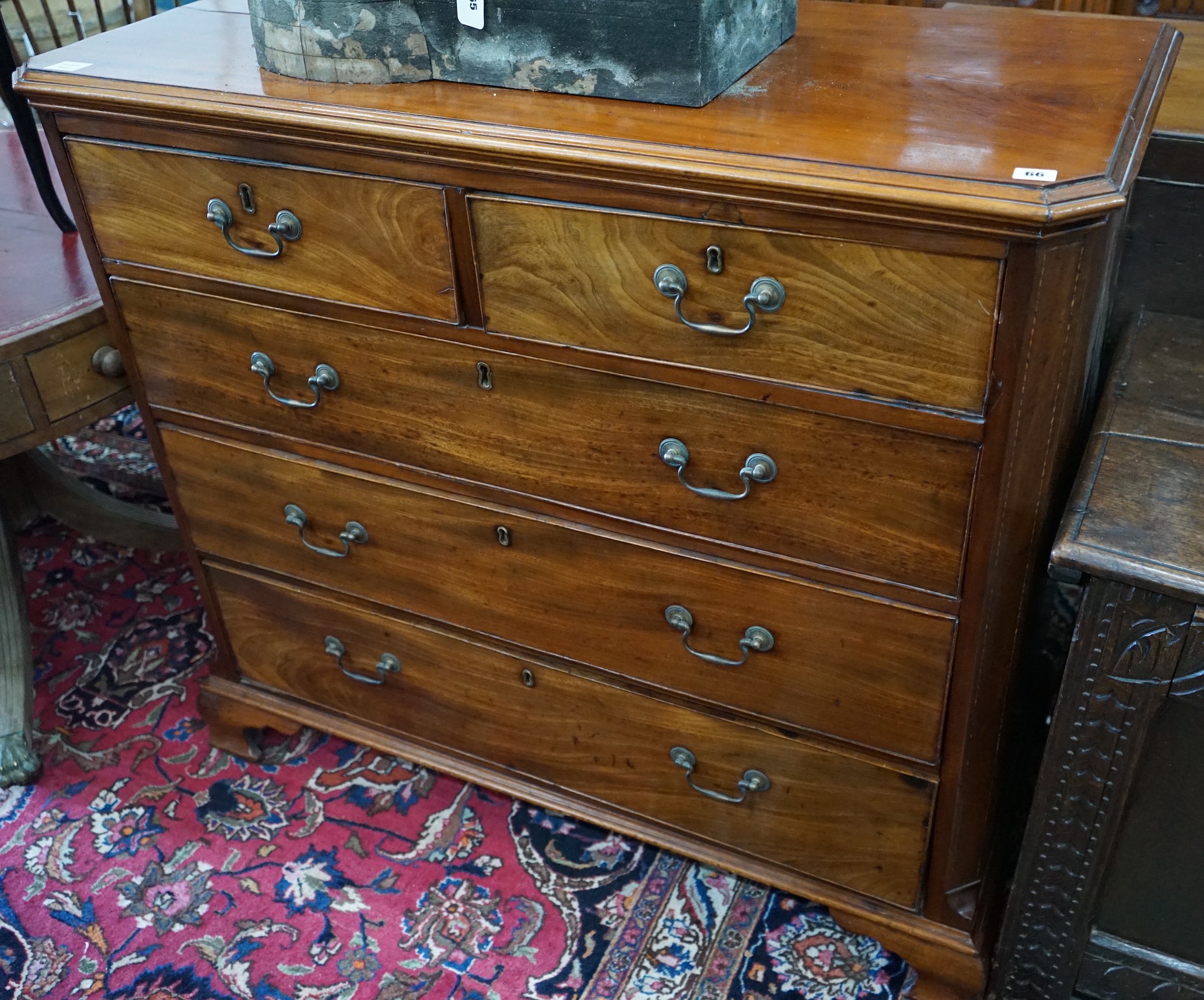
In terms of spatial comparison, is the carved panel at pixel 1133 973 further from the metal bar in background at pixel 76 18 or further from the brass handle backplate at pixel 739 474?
the metal bar in background at pixel 76 18

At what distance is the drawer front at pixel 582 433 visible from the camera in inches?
45.8

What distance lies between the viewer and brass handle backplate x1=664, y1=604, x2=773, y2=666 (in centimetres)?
134

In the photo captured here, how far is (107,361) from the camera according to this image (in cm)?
175

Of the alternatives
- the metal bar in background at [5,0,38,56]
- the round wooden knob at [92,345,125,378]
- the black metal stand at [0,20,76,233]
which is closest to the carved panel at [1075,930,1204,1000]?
the round wooden knob at [92,345,125,378]

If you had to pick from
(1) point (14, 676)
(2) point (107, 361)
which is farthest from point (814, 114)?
(1) point (14, 676)

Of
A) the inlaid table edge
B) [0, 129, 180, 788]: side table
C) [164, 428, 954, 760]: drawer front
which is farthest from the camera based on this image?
[0, 129, 180, 788]: side table

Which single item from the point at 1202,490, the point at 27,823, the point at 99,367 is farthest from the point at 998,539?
the point at 27,823

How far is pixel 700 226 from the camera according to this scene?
42.9 inches

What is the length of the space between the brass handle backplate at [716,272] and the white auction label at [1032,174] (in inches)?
9.0

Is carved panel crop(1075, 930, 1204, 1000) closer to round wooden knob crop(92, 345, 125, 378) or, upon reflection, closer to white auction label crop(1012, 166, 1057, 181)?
white auction label crop(1012, 166, 1057, 181)

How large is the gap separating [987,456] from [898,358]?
130mm

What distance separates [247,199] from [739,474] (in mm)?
664

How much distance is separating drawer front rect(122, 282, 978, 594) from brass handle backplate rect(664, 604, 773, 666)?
12 cm

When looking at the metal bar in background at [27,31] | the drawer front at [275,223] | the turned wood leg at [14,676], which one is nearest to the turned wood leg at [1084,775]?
the drawer front at [275,223]
